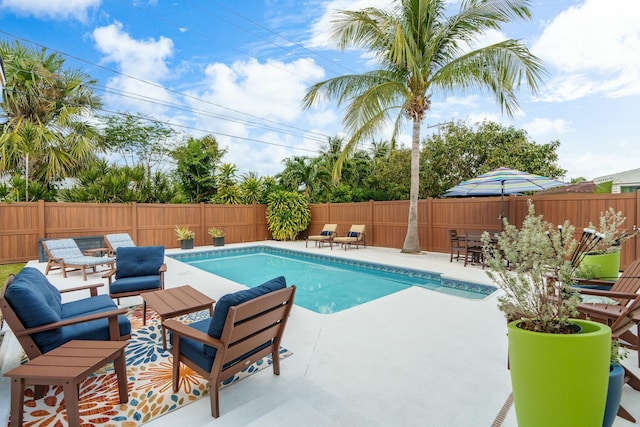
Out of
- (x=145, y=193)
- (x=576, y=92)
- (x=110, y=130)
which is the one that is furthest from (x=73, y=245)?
(x=576, y=92)

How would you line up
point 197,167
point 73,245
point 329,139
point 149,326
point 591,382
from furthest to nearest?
point 329,139, point 197,167, point 73,245, point 149,326, point 591,382

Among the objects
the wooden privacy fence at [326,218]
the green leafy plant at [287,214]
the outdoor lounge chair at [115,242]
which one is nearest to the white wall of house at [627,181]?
the wooden privacy fence at [326,218]

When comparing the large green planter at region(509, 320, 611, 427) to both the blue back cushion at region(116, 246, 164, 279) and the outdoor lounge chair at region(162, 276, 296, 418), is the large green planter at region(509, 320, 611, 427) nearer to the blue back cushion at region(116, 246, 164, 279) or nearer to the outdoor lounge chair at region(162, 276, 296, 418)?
the outdoor lounge chair at region(162, 276, 296, 418)

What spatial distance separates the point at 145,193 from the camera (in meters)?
12.6

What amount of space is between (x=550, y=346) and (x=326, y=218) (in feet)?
40.7

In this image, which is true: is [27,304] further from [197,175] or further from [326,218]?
[197,175]

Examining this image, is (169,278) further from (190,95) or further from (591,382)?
(190,95)

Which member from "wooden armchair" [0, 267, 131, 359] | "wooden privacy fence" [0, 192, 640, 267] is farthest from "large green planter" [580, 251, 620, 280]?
"wooden armchair" [0, 267, 131, 359]

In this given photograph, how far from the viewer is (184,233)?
39.2 feet

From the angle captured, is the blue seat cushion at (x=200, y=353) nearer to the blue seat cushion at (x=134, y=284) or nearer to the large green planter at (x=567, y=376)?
the large green planter at (x=567, y=376)

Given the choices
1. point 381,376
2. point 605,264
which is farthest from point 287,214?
point 381,376

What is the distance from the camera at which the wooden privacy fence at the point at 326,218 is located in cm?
756

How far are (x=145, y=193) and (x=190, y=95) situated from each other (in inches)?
283

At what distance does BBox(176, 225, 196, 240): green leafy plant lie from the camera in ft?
39.1
